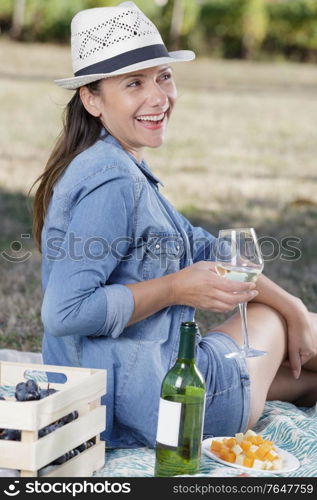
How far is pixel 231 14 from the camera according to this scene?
24359 mm

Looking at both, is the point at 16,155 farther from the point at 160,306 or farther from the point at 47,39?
the point at 47,39

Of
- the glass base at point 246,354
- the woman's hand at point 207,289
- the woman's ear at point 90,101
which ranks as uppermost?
the woman's ear at point 90,101

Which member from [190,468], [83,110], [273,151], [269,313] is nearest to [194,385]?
[190,468]

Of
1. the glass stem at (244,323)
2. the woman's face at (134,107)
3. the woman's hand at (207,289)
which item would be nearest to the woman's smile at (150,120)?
the woman's face at (134,107)

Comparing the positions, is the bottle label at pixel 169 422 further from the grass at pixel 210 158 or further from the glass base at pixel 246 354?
the grass at pixel 210 158

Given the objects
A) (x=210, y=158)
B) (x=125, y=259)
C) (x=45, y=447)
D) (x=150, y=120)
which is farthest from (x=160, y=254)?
(x=210, y=158)

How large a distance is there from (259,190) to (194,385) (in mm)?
7011

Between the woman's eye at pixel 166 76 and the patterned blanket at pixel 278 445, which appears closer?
the patterned blanket at pixel 278 445

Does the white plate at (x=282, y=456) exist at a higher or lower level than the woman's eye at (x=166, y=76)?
lower

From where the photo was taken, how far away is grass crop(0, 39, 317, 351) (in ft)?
20.7

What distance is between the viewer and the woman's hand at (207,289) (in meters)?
2.95

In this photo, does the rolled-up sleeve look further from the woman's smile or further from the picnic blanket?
the picnic blanket

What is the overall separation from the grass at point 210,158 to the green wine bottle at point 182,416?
1.34m

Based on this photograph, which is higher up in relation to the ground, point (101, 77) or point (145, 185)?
point (101, 77)
